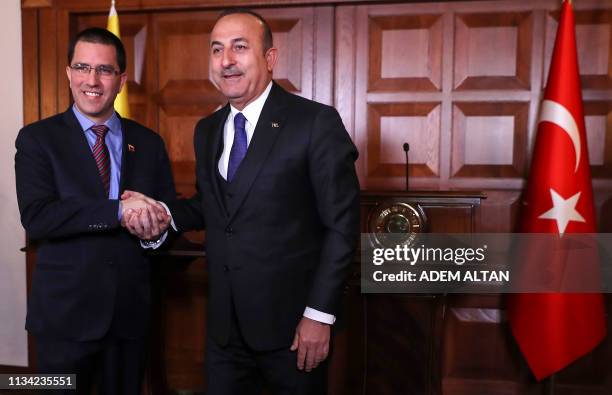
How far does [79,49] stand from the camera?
1.82m

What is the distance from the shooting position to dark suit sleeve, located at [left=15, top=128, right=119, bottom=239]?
5.61ft

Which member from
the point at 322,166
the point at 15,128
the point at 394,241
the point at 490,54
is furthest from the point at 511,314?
the point at 15,128

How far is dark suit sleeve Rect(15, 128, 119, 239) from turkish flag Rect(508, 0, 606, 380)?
1861 mm

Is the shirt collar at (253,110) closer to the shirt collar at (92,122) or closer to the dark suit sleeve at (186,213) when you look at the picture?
the dark suit sleeve at (186,213)

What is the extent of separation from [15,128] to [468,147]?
253 centimetres

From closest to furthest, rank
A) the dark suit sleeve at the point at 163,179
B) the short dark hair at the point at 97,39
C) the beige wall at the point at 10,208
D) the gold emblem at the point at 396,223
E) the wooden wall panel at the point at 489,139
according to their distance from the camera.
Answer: the short dark hair at the point at 97,39 < the dark suit sleeve at the point at 163,179 < the gold emblem at the point at 396,223 < the wooden wall panel at the point at 489,139 < the beige wall at the point at 10,208

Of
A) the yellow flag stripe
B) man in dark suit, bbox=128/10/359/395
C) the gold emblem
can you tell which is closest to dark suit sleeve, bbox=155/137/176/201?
man in dark suit, bbox=128/10/359/395

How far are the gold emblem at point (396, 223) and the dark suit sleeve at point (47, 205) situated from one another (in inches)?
42.4

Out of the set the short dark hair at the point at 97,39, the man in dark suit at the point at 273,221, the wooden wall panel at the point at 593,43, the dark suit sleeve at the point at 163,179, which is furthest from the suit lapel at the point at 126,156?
the wooden wall panel at the point at 593,43

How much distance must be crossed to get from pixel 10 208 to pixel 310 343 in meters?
2.41

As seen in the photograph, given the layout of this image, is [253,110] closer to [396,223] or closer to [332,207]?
[332,207]

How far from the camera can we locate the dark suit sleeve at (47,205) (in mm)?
1711

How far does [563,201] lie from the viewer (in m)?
2.48

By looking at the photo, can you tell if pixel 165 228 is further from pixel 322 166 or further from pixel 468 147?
pixel 468 147
